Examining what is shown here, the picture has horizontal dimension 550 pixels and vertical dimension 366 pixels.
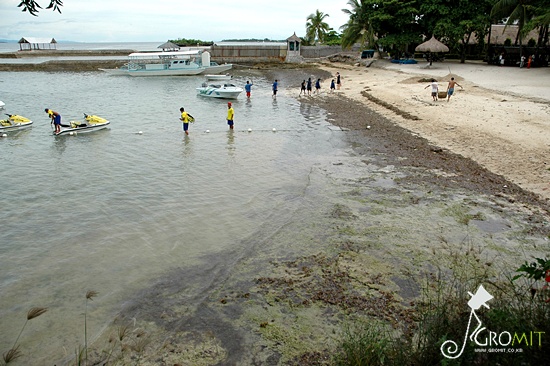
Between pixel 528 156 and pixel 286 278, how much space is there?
434 inches

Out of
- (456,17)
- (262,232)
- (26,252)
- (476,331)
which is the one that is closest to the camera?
(476,331)

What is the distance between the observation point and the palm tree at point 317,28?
71.0 metres

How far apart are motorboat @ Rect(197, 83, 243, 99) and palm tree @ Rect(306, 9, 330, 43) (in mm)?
44023

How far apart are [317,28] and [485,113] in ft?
186

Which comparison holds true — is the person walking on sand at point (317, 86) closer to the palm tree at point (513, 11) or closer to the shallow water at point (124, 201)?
the shallow water at point (124, 201)

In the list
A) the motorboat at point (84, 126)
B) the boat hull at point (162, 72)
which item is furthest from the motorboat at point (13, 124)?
the boat hull at point (162, 72)

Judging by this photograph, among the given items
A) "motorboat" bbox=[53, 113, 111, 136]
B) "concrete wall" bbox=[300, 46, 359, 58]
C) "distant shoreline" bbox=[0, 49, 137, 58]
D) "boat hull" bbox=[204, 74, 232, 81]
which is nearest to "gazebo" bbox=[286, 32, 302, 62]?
"concrete wall" bbox=[300, 46, 359, 58]

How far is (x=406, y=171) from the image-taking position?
14.1m

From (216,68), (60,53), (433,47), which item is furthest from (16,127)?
(60,53)

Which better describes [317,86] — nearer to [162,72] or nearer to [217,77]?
[217,77]

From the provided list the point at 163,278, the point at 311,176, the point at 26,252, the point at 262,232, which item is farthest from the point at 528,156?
the point at 26,252

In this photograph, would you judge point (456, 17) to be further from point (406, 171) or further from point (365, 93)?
point (406, 171)

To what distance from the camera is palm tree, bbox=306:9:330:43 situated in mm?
71000

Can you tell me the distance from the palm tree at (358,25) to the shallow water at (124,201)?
96.6 feet
